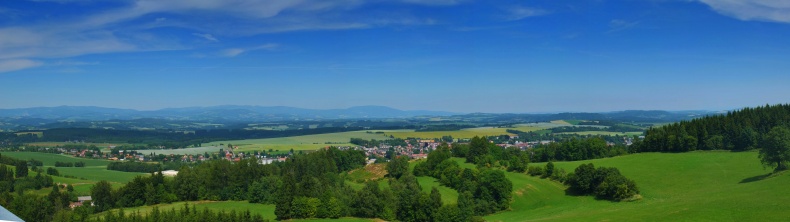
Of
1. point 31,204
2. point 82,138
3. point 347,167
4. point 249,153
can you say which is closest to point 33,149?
point 82,138

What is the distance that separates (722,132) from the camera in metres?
70.0

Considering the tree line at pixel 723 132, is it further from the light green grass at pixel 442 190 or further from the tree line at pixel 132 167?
the tree line at pixel 132 167

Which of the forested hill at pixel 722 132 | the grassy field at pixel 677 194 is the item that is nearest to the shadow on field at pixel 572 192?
the grassy field at pixel 677 194

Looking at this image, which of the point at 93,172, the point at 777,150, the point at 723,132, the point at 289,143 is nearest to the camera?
the point at 777,150

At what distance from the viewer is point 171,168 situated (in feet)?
358

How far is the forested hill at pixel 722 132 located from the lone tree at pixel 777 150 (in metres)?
22.4

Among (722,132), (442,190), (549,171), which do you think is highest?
(722,132)

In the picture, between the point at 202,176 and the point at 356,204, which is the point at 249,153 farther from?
the point at 356,204

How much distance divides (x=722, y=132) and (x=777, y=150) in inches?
1164

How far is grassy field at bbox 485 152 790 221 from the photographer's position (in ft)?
104

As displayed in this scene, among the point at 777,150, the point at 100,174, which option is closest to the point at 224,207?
the point at 777,150

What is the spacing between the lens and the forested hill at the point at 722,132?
6644 centimetres

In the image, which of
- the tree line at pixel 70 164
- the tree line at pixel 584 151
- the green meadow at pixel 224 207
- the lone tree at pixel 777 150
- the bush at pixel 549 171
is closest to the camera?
the lone tree at pixel 777 150

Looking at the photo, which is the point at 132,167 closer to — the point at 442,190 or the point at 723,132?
the point at 442,190
